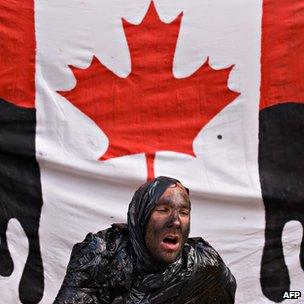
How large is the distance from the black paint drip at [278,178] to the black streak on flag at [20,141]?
914 mm

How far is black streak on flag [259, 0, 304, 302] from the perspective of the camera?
140 inches

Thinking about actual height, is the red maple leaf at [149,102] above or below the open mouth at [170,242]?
above

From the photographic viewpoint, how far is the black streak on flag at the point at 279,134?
140 inches

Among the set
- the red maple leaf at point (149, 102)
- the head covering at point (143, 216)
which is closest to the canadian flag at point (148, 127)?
the red maple leaf at point (149, 102)

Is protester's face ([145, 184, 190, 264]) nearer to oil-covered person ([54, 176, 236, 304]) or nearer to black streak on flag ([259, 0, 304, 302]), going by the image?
oil-covered person ([54, 176, 236, 304])

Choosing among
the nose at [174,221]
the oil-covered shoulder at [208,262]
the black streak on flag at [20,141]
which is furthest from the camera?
the black streak on flag at [20,141]

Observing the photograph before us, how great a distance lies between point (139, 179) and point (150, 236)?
1.31 m

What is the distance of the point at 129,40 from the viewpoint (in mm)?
3574

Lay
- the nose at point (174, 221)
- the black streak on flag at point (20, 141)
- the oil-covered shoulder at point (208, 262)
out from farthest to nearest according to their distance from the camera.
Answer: the black streak on flag at point (20, 141)
the oil-covered shoulder at point (208, 262)
the nose at point (174, 221)

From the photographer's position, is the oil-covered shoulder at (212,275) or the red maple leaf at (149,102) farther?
the red maple leaf at (149,102)

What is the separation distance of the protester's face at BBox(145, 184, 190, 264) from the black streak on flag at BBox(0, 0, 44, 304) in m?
1.38

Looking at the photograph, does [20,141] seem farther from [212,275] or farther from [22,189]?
[212,275]

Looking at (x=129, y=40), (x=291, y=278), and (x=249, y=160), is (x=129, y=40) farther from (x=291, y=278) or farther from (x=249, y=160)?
(x=291, y=278)

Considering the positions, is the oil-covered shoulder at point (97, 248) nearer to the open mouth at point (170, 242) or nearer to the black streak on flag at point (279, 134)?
the open mouth at point (170, 242)
